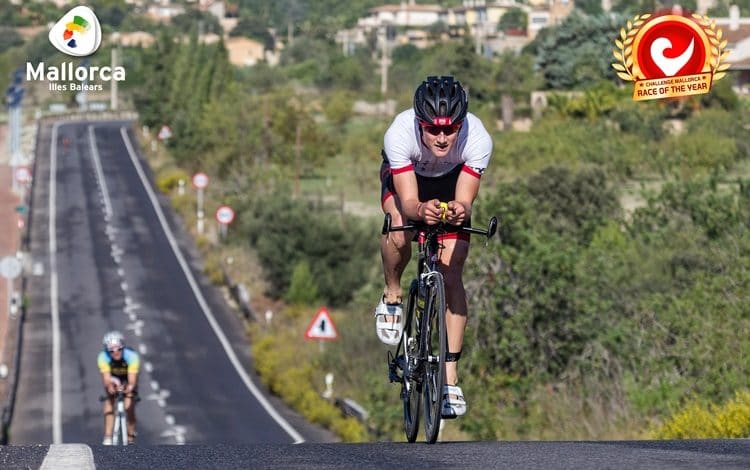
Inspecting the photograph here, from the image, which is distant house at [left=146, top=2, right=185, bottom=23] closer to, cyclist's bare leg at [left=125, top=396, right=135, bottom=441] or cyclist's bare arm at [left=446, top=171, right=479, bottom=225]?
cyclist's bare leg at [left=125, top=396, right=135, bottom=441]

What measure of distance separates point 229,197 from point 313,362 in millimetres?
38327

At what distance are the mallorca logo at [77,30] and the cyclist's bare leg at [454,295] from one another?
59.6ft

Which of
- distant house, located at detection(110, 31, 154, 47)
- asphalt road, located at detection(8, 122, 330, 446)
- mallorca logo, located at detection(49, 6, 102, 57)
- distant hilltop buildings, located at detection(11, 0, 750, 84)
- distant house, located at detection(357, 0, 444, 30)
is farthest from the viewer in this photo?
distant house, located at detection(357, 0, 444, 30)

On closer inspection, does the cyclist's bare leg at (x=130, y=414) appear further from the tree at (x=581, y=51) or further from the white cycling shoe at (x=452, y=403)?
the tree at (x=581, y=51)

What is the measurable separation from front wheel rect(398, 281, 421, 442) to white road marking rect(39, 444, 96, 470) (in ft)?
8.82

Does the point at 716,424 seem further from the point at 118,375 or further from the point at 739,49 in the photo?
the point at 739,49

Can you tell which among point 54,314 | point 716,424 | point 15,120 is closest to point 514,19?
point 15,120

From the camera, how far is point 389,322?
11.3 metres

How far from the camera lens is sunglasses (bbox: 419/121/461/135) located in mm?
10102

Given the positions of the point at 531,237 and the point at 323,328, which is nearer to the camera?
the point at 531,237

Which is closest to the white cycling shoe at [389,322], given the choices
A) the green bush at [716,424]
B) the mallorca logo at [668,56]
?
the green bush at [716,424]

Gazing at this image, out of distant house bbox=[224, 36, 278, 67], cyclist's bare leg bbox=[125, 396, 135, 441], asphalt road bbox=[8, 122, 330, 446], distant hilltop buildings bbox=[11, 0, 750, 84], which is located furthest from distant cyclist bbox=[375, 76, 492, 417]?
distant house bbox=[224, 36, 278, 67]

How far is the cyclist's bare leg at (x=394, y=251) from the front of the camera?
10.9 m

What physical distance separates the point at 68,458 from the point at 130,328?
50.4 metres
